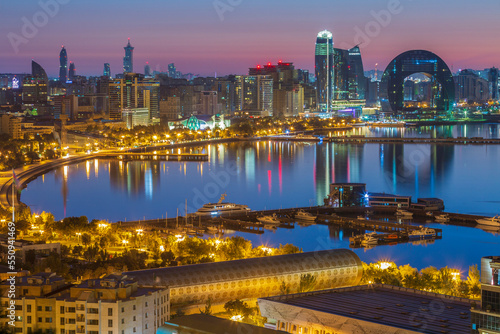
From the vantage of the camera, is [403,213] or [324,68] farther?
[324,68]

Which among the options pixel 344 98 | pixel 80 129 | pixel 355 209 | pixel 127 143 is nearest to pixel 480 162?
pixel 355 209

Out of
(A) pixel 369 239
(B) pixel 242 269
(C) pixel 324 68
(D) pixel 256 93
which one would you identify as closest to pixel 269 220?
(A) pixel 369 239

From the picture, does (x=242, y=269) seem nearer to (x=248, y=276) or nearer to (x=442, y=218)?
(x=248, y=276)

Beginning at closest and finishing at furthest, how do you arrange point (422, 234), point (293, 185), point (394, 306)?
point (394, 306) → point (422, 234) → point (293, 185)

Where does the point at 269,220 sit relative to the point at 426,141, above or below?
below

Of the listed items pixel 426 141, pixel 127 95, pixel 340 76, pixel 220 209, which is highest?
pixel 340 76

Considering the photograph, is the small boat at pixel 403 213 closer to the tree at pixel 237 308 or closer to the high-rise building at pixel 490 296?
the tree at pixel 237 308

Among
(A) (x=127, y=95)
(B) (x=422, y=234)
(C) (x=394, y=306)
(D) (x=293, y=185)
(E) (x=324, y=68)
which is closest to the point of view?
(C) (x=394, y=306)
